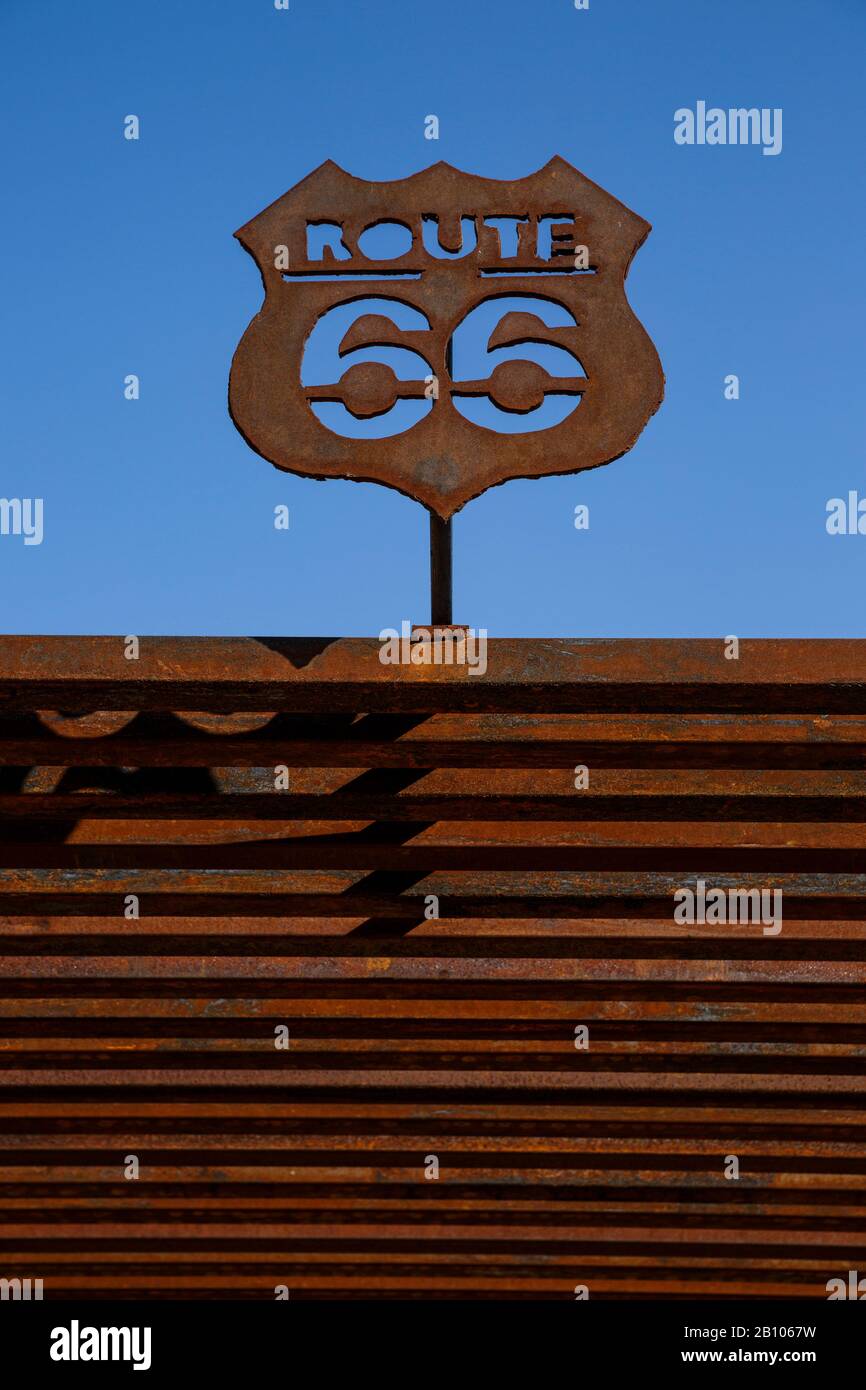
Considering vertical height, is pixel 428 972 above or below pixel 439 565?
below

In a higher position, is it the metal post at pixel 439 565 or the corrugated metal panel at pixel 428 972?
the metal post at pixel 439 565

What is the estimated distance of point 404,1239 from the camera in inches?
310

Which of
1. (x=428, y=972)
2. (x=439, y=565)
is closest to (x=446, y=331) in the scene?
(x=439, y=565)

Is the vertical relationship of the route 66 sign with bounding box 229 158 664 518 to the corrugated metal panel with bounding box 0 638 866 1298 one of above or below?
above

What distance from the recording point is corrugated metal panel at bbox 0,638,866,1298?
144 inches

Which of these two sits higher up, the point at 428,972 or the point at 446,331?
the point at 446,331

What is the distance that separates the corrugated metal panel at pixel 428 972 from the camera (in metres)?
3.66

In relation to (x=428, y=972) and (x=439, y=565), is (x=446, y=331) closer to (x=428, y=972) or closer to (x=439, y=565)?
(x=439, y=565)

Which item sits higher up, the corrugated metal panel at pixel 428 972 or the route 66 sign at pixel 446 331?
the route 66 sign at pixel 446 331

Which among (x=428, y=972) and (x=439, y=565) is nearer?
(x=439, y=565)

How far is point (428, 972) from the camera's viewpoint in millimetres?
5391
